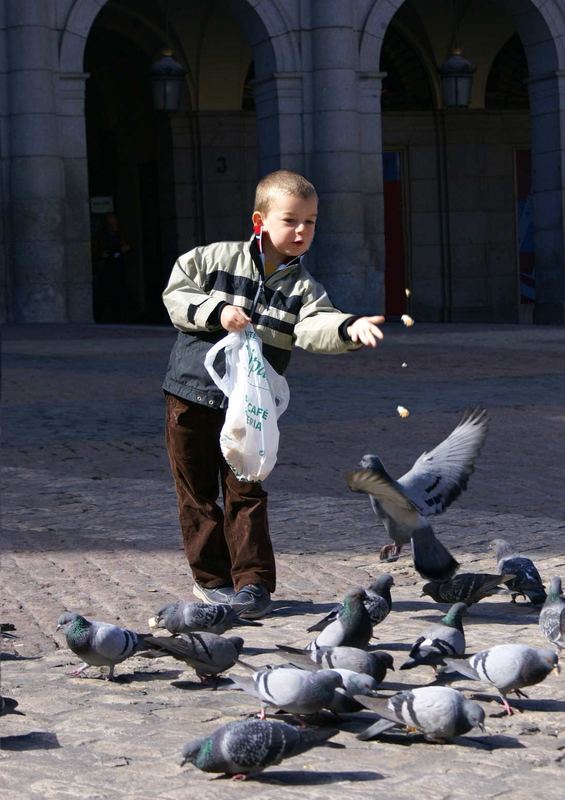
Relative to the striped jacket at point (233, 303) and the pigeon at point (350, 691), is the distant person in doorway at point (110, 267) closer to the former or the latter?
the striped jacket at point (233, 303)

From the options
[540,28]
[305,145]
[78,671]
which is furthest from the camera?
[540,28]

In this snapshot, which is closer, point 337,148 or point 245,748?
point 245,748

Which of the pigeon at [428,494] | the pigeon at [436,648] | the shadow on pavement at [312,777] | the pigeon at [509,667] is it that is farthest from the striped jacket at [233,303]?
the shadow on pavement at [312,777]

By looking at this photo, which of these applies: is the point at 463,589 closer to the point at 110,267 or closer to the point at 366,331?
the point at 366,331

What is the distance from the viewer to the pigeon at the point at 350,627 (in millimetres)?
4641

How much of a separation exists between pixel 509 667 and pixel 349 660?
1.47 ft

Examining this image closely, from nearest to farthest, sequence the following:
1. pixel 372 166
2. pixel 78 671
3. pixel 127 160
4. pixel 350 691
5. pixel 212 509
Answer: pixel 350 691 → pixel 78 671 → pixel 212 509 → pixel 372 166 → pixel 127 160

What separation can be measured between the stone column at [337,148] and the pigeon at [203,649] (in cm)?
A: 1555

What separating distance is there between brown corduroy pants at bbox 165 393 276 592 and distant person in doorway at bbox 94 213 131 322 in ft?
56.7

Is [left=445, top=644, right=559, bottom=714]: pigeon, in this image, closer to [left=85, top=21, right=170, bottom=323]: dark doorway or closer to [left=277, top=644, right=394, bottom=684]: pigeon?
[left=277, top=644, right=394, bottom=684]: pigeon

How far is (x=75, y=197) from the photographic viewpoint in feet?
63.6

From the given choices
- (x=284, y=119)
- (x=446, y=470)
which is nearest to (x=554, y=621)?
(x=446, y=470)

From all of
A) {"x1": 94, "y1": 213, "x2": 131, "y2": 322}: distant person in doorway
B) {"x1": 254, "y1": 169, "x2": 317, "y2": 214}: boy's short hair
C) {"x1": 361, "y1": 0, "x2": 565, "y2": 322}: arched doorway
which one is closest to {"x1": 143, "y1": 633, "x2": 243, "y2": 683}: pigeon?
{"x1": 254, "y1": 169, "x2": 317, "y2": 214}: boy's short hair

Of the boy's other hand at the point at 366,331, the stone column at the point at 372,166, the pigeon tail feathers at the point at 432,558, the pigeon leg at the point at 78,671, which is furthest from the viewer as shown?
the stone column at the point at 372,166
